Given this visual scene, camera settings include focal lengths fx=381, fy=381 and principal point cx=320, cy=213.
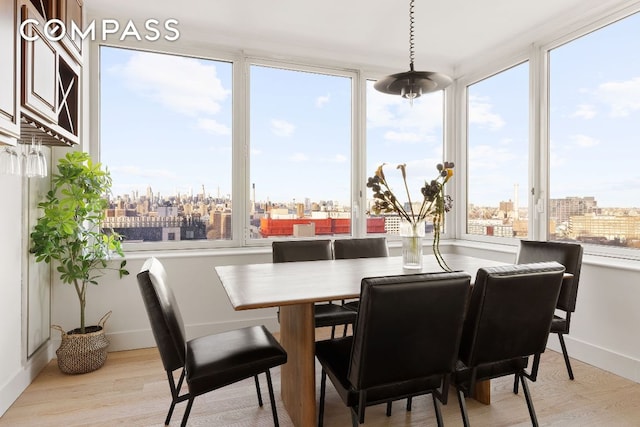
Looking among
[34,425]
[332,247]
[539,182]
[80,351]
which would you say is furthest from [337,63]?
[34,425]

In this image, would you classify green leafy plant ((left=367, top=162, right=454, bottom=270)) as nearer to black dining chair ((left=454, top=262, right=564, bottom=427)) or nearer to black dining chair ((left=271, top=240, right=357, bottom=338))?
black dining chair ((left=454, top=262, right=564, bottom=427))

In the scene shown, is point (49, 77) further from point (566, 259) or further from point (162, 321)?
point (566, 259)

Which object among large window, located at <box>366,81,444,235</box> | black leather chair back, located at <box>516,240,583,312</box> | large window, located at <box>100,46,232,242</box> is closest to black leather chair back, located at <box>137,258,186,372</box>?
large window, located at <box>100,46,232,242</box>

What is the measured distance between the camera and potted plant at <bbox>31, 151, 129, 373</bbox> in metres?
2.53

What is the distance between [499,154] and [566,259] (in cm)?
173

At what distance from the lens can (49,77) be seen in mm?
1916

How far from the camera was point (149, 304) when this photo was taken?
161 cm

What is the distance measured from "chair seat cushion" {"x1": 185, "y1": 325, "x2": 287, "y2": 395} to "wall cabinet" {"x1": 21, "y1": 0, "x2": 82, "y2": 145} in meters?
1.34

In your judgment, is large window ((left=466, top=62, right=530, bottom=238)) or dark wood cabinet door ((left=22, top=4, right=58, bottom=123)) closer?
dark wood cabinet door ((left=22, top=4, right=58, bottom=123))

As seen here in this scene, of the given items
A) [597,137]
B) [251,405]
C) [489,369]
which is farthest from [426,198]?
[597,137]

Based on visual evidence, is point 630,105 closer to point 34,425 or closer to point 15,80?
point 15,80

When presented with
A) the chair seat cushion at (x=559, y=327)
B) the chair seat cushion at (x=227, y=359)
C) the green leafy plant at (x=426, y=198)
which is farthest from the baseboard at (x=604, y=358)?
the chair seat cushion at (x=227, y=359)

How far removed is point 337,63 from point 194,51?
140 cm

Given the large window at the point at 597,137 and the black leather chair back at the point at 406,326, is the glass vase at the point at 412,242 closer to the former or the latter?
the black leather chair back at the point at 406,326
